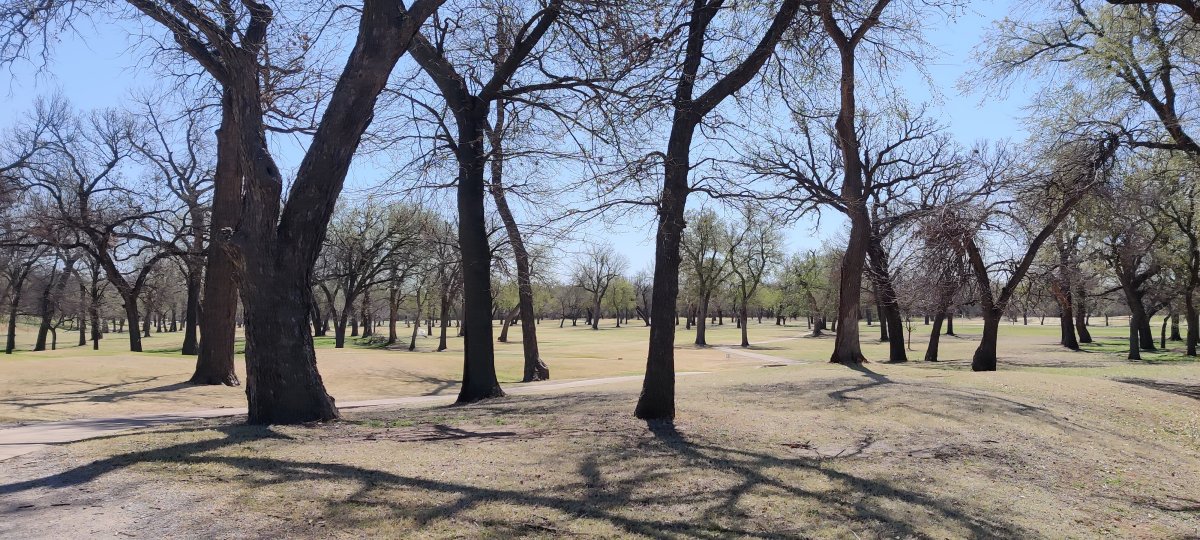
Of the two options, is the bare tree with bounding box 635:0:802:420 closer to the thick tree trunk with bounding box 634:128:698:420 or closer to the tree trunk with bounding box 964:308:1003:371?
the thick tree trunk with bounding box 634:128:698:420

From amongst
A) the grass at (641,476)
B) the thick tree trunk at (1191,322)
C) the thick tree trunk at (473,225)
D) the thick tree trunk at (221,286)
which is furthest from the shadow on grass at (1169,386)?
the thick tree trunk at (221,286)

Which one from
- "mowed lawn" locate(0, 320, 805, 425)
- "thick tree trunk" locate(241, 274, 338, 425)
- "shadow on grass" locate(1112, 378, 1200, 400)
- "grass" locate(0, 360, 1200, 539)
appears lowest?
"mowed lawn" locate(0, 320, 805, 425)

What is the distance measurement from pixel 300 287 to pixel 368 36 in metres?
3.29

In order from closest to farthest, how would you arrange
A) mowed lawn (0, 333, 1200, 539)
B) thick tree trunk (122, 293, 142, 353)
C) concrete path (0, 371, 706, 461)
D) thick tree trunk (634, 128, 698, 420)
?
1. mowed lawn (0, 333, 1200, 539)
2. concrete path (0, 371, 706, 461)
3. thick tree trunk (634, 128, 698, 420)
4. thick tree trunk (122, 293, 142, 353)

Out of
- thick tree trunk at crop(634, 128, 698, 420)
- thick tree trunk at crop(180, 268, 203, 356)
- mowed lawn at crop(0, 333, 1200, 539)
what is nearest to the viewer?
mowed lawn at crop(0, 333, 1200, 539)

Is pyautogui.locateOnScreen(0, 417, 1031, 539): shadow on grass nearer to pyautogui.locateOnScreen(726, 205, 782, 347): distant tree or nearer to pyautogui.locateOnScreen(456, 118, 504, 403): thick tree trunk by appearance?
pyautogui.locateOnScreen(456, 118, 504, 403): thick tree trunk

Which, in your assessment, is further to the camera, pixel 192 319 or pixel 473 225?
pixel 192 319

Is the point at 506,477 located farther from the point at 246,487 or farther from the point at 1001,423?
the point at 1001,423

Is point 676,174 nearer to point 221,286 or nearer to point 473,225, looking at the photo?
point 473,225

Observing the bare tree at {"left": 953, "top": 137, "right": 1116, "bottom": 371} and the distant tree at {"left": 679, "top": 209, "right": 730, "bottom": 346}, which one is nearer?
the bare tree at {"left": 953, "top": 137, "right": 1116, "bottom": 371}

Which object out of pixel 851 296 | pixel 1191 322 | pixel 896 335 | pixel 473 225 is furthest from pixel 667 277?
pixel 1191 322

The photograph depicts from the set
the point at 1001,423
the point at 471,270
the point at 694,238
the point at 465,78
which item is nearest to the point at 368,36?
the point at 465,78

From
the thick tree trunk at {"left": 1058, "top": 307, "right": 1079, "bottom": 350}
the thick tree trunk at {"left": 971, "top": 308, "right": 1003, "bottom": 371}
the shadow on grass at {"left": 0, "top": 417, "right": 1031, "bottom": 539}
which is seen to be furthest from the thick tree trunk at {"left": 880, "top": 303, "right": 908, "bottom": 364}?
the shadow on grass at {"left": 0, "top": 417, "right": 1031, "bottom": 539}

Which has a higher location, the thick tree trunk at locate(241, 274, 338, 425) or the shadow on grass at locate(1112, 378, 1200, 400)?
the thick tree trunk at locate(241, 274, 338, 425)
